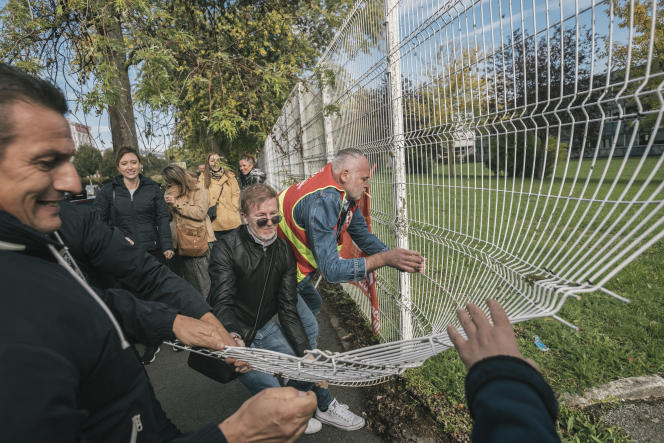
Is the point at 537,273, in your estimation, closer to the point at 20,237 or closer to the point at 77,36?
the point at 20,237


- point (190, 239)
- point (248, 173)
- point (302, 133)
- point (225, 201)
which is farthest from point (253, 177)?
point (190, 239)

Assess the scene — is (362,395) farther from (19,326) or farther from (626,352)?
(19,326)

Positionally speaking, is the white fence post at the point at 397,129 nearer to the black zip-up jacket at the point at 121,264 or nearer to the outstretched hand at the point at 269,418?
the black zip-up jacket at the point at 121,264

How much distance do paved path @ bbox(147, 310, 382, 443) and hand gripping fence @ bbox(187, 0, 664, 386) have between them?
90 cm

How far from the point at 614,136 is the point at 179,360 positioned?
4.51 metres

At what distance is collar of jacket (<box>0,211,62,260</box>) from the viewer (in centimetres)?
96

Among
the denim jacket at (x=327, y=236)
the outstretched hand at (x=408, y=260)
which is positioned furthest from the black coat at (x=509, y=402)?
the denim jacket at (x=327, y=236)

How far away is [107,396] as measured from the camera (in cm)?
106

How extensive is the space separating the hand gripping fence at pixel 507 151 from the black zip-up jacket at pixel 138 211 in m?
3.04

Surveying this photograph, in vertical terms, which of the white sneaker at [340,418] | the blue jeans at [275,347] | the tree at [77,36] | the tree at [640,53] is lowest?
the white sneaker at [340,418]

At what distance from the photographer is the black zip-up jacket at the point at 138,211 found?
15.6 feet

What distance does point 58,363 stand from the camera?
2.84ft

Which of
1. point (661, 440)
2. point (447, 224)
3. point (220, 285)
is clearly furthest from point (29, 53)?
point (661, 440)

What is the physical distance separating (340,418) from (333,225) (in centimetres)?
155
